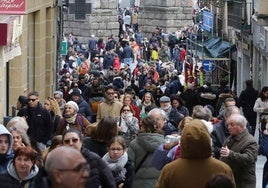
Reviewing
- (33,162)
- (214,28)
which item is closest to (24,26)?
(33,162)

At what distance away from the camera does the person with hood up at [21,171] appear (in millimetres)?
10898

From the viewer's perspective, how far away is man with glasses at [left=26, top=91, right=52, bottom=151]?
63.6 feet

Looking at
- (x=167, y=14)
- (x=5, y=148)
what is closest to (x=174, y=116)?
(x=5, y=148)

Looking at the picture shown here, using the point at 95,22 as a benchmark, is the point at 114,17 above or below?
above

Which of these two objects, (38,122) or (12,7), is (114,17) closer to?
(12,7)

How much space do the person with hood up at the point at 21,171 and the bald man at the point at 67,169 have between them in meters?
2.73

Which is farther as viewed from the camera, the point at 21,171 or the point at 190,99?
the point at 190,99

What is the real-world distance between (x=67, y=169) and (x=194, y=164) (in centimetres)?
330

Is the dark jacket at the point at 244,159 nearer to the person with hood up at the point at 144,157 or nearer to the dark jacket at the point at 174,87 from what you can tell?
the person with hood up at the point at 144,157

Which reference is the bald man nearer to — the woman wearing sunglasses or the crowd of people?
the crowd of people

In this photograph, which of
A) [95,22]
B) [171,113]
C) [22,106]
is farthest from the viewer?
[95,22]

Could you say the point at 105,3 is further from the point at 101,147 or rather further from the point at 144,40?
the point at 101,147

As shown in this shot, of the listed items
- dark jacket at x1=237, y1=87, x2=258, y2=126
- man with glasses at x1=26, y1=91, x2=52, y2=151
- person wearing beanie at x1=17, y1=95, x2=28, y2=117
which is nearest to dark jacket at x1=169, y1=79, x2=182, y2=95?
dark jacket at x1=237, y1=87, x2=258, y2=126

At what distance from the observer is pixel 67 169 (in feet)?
26.0
